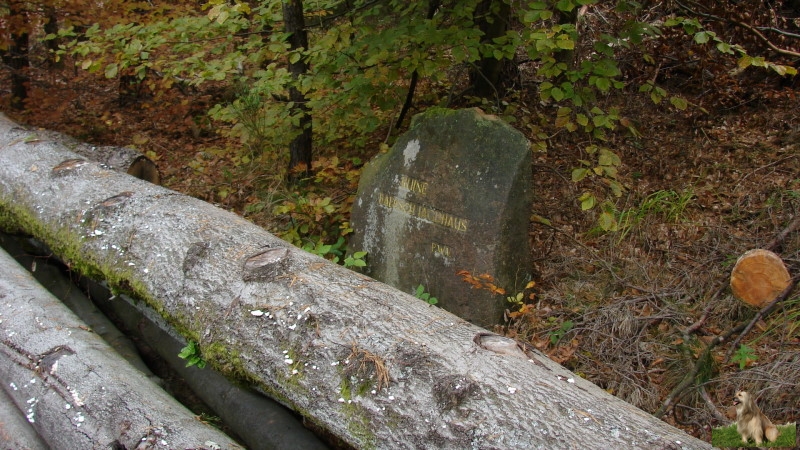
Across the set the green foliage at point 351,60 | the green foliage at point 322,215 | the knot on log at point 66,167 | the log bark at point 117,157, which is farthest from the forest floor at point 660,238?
the knot on log at point 66,167

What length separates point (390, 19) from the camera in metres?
4.99

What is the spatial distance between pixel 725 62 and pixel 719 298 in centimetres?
278

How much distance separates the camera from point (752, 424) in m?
1.68

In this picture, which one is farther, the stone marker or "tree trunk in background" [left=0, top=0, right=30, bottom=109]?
"tree trunk in background" [left=0, top=0, right=30, bottom=109]

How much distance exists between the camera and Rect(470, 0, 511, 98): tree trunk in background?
510 centimetres

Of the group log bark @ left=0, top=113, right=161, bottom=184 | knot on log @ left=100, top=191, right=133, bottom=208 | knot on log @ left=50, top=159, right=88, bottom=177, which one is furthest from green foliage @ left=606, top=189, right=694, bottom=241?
log bark @ left=0, top=113, right=161, bottom=184

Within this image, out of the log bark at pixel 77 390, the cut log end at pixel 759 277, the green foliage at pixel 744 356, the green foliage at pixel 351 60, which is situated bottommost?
the log bark at pixel 77 390

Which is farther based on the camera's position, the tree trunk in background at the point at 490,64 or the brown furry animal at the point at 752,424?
the tree trunk in background at the point at 490,64

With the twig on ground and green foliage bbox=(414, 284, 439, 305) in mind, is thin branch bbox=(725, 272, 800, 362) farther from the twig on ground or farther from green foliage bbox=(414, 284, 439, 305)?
green foliage bbox=(414, 284, 439, 305)

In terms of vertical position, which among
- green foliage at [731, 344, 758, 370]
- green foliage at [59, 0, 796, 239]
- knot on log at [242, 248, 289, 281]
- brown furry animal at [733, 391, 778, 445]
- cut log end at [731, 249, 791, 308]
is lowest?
green foliage at [731, 344, 758, 370]

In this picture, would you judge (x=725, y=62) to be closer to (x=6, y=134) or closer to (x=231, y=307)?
(x=231, y=307)

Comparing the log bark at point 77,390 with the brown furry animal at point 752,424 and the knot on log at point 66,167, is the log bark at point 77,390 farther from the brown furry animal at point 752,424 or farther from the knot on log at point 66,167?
the brown furry animal at point 752,424

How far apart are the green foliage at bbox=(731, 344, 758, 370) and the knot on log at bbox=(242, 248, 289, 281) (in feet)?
7.77

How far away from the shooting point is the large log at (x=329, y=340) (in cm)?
204
